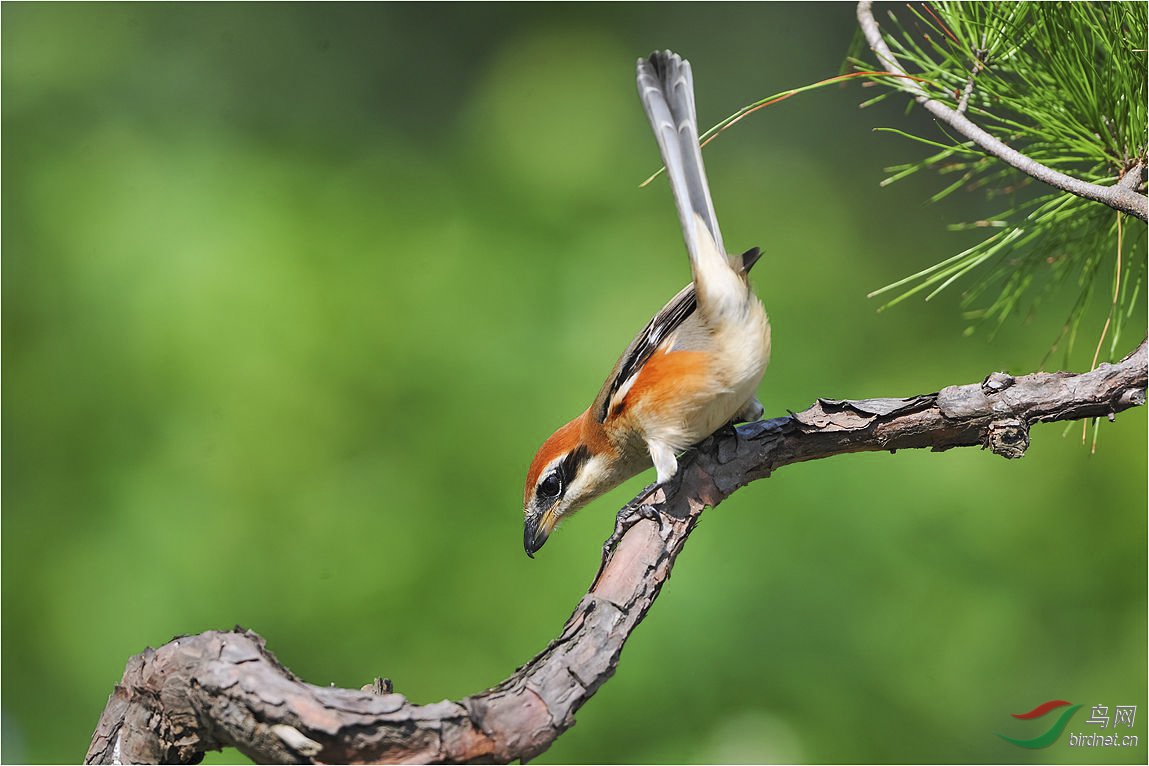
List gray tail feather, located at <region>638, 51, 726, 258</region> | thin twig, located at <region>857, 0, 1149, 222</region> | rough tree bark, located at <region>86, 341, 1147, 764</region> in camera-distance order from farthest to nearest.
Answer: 1. gray tail feather, located at <region>638, 51, 726, 258</region>
2. thin twig, located at <region>857, 0, 1149, 222</region>
3. rough tree bark, located at <region>86, 341, 1147, 764</region>

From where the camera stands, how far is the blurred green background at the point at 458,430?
8.90 ft

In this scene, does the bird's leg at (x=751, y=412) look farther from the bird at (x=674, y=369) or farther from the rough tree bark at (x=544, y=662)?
the rough tree bark at (x=544, y=662)

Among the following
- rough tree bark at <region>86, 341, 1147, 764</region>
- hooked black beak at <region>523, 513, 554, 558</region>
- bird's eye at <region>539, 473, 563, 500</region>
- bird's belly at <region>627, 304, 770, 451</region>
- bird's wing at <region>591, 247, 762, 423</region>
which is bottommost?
rough tree bark at <region>86, 341, 1147, 764</region>

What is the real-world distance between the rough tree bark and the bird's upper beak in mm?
470

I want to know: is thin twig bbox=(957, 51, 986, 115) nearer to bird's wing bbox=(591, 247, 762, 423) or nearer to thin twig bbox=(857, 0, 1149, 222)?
thin twig bbox=(857, 0, 1149, 222)

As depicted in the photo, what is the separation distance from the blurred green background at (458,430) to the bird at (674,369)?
87 cm

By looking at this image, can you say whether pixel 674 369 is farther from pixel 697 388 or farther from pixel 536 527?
pixel 536 527

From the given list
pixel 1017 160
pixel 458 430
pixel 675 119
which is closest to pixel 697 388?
pixel 675 119

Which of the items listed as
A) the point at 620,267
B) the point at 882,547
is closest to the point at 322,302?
the point at 620,267

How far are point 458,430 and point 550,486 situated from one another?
1.13m

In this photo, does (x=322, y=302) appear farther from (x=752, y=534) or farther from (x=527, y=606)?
(x=752, y=534)

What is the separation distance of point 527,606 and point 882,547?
105 cm
